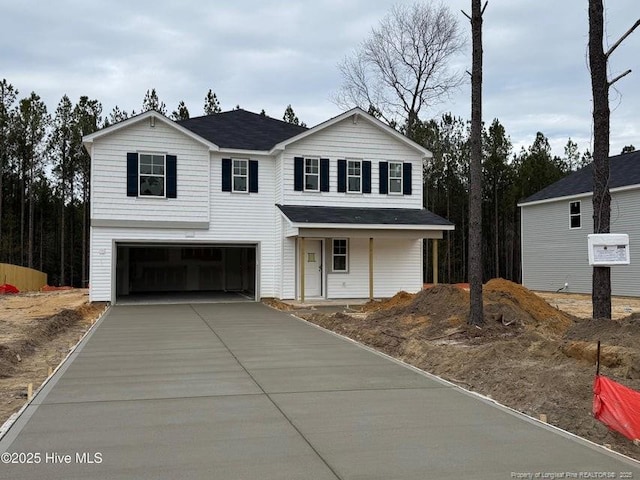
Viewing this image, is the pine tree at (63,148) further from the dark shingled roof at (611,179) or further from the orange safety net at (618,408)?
the orange safety net at (618,408)

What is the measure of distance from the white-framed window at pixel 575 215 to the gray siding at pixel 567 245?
21 centimetres

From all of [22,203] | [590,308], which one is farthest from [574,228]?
[22,203]

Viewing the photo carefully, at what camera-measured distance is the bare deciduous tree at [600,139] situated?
1090cm

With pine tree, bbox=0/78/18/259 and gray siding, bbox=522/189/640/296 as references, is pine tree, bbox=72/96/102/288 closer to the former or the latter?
pine tree, bbox=0/78/18/259

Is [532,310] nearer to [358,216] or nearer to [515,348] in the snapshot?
[515,348]

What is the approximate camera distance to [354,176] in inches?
884

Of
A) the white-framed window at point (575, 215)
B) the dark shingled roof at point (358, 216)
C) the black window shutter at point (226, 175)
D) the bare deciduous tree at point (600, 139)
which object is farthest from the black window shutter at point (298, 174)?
the white-framed window at point (575, 215)

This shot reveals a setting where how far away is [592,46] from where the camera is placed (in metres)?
11.0

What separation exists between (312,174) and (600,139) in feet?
40.3

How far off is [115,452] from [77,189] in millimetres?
39163

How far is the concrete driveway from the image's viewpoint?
4.82 m

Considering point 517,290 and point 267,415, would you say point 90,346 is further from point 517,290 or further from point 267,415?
point 517,290

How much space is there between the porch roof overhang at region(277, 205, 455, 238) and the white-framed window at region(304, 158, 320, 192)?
2.46 feet

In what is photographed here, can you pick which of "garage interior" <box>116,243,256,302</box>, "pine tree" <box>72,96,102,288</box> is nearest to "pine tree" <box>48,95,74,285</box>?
"pine tree" <box>72,96,102,288</box>
